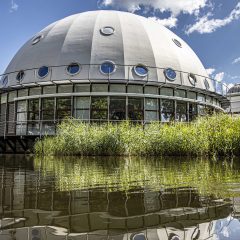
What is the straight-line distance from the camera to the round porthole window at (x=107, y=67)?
2527 centimetres

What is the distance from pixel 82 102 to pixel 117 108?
2593mm

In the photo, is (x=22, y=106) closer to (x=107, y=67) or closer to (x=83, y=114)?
(x=83, y=114)

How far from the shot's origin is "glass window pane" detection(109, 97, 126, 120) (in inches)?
978

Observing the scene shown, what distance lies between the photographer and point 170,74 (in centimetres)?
2648

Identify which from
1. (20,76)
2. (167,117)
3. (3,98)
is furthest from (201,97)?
(3,98)

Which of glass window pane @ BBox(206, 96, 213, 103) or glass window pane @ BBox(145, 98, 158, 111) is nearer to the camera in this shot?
glass window pane @ BBox(145, 98, 158, 111)

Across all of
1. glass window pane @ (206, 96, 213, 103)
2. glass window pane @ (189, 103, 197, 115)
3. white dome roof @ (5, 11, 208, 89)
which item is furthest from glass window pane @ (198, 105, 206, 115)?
white dome roof @ (5, 11, 208, 89)

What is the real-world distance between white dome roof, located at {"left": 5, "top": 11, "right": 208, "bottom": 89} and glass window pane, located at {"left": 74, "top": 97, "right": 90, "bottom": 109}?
5.24 feet

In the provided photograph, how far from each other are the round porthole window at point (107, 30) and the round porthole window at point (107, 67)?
300 cm

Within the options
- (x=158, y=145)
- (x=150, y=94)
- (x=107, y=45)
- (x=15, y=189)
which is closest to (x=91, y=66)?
(x=107, y=45)

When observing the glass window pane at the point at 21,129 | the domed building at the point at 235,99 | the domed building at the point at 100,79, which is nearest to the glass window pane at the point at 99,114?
the domed building at the point at 100,79

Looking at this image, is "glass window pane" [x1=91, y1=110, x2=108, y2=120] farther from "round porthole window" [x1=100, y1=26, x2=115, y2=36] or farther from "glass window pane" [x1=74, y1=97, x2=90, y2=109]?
"round porthole window" [x1=100, y1=26, x2=115, y2=36]

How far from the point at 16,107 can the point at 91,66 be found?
279 inches

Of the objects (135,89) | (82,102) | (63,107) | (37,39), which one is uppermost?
(37,39)
